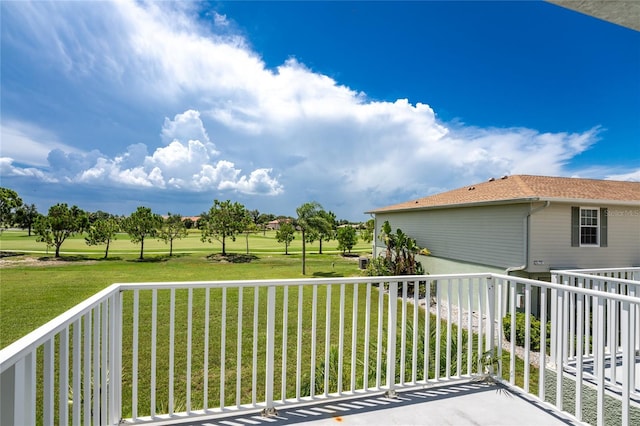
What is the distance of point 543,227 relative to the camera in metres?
7.77

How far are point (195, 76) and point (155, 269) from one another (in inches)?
477

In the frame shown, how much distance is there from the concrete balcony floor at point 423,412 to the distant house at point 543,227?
246 inches

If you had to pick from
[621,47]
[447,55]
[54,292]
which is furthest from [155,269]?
[621,47]

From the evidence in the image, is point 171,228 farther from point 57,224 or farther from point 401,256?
point 401,256

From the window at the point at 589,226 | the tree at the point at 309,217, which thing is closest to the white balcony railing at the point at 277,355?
the window at the point at 589,226

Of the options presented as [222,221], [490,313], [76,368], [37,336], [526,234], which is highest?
[222,221]

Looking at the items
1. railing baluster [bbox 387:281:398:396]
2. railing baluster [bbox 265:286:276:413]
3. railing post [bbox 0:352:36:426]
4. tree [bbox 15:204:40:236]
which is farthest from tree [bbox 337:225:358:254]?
railing post [bbox 0:352:36:426]

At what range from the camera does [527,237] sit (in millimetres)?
7664

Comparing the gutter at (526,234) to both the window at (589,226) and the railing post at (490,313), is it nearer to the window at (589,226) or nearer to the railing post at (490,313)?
the window at (589,226)

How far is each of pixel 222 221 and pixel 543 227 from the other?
67.6ft

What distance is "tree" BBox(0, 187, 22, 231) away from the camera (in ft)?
70.1

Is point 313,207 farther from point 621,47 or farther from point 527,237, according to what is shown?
point 621,47

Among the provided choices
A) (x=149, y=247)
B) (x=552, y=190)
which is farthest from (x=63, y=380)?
(x=149, y=247)

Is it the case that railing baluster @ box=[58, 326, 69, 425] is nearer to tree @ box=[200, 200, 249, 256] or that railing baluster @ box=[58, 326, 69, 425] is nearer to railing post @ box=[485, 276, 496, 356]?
railing post @ box=[485, 276, 496, 356]
